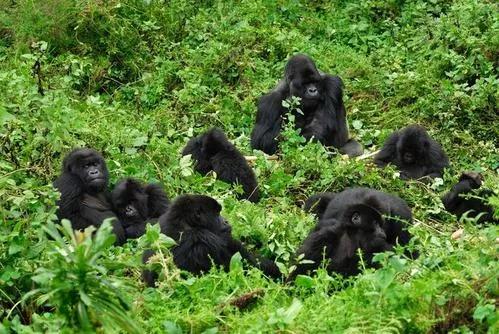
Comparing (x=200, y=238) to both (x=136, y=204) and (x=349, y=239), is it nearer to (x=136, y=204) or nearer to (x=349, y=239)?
(x=349, y=239)

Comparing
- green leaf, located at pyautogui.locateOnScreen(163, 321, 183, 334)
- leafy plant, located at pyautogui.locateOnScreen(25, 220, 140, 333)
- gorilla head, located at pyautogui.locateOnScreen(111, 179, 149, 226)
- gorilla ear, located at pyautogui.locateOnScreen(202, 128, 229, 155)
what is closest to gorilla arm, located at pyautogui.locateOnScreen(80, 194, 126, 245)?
gorilla head, located at pyautogui.locateOnScreen(111, 179, 149, 226)

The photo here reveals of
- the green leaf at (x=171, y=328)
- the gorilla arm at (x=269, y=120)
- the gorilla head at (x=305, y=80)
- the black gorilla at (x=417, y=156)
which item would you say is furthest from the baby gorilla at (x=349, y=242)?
the gorilla head at (x=305, y=80)

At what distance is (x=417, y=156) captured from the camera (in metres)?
10.1

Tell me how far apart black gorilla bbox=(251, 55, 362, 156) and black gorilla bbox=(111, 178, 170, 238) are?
7.57 ft

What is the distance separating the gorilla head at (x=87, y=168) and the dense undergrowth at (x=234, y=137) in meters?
0.18

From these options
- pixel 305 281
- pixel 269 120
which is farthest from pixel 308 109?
pixel 305 281

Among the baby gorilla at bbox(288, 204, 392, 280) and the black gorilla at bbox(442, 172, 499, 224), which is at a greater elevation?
the baby gorilla at bbox(288, 204, 392, 280)

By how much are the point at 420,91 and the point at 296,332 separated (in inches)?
258

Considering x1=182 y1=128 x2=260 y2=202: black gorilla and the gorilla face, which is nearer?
the gorilla face

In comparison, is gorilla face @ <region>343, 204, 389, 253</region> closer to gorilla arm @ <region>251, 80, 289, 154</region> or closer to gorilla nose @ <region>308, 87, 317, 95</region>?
gorilla arm @ <region>251, 80, 289, 154</region>

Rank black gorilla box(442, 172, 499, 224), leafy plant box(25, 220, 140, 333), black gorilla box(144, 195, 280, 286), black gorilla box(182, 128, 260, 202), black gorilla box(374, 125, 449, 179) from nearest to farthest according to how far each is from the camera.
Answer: leafy plant box(25, 220, 140, 333) → black gorilla box(144, 195, 280, 286) → black gorilla box(442, 172, 499, 224) → black gorilla box(182, 128, 260, 202) → black gorilla box(374, 125, 449, 179)

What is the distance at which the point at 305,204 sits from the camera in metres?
8.88

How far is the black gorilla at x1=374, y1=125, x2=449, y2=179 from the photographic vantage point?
33.1ft

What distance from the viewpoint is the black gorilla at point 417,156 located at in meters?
10.1
